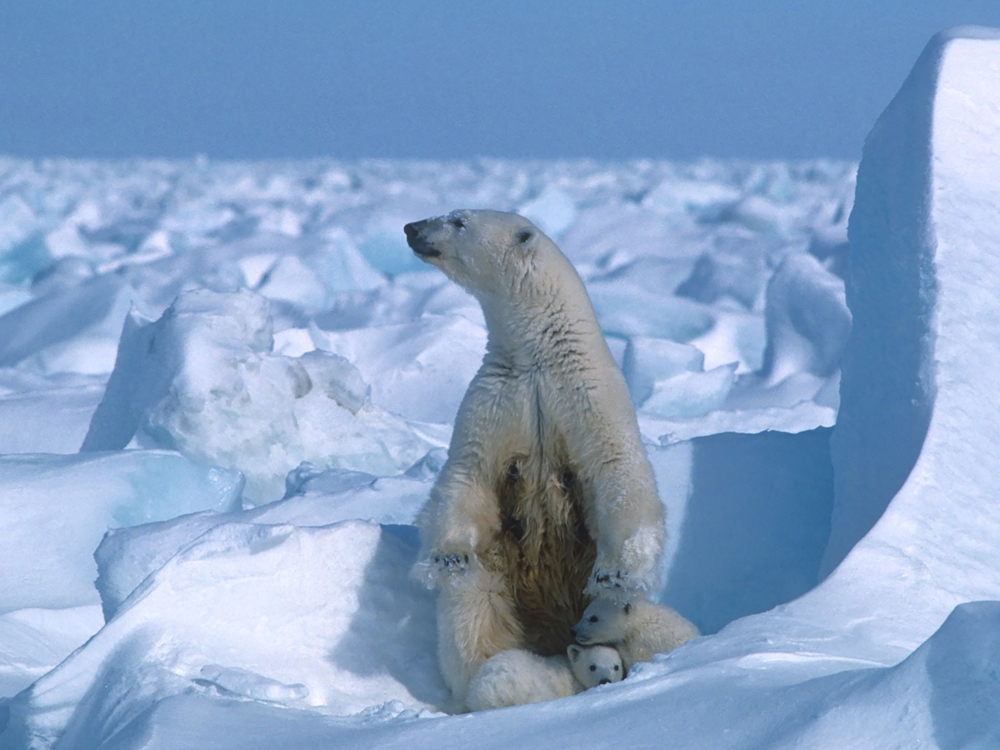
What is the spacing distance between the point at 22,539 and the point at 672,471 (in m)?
1.64

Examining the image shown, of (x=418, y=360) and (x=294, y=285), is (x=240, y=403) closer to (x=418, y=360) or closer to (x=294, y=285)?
(x=418, y=360)

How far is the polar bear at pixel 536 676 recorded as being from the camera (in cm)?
193

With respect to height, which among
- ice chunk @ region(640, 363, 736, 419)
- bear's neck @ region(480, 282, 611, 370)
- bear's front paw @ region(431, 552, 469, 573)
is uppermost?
bear's neck @ region(480, 282, 611, 370)

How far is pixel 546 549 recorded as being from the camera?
2.38m

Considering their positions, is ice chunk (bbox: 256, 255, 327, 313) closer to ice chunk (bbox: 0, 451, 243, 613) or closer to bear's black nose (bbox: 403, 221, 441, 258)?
ice chunk (bbox: 0, 451, 243, 613)

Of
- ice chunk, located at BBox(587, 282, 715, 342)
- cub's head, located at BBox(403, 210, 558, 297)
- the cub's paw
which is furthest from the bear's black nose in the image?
ice chunk, located at BBox(587, 282, 715, 342)

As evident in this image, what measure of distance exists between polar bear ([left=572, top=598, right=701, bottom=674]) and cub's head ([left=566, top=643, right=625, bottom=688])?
0.03 m

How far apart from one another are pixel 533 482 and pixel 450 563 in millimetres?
268

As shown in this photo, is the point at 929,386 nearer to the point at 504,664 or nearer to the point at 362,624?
the point at 504,664

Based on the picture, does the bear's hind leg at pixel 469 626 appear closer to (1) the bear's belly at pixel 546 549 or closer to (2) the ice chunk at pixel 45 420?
(1) the bear's belly at pixel 546 549

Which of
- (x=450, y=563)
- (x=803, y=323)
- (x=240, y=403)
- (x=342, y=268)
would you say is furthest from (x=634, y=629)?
(x=342, y=268)

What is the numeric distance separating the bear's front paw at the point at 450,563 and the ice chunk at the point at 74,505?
1.06 metres

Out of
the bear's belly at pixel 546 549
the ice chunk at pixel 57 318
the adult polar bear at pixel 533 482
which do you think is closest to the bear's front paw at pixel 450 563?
the adult polar bear at pixel 533 482

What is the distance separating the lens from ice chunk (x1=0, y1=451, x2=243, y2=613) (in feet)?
9.18
